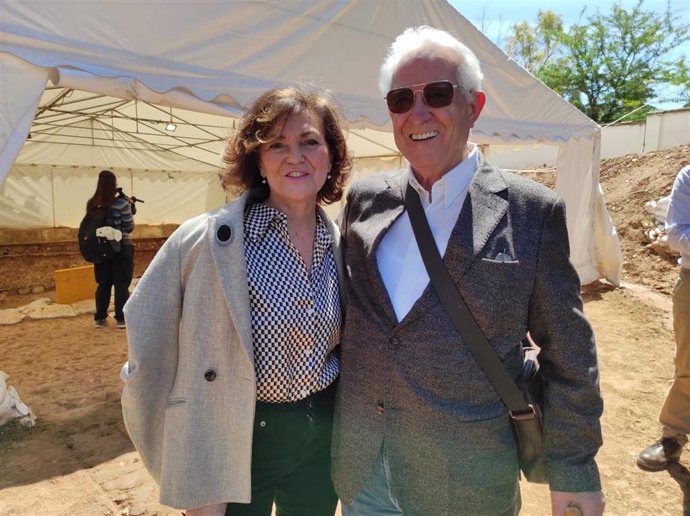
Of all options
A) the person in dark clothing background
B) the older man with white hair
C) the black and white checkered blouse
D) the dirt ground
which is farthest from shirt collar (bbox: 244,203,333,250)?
the person in dark clothing background

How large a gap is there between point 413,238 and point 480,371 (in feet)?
1.36

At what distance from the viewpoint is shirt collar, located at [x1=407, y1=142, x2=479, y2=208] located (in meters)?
1.43

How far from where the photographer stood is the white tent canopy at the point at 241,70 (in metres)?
2.85

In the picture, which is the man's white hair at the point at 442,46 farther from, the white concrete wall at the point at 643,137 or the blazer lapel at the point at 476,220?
the white concrete wall at the point at 643,137

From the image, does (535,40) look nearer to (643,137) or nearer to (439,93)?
(643,137)

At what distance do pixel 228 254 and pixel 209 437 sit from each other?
0.52m

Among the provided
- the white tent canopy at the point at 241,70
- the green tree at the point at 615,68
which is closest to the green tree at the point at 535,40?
the green tree at the point at 615,68

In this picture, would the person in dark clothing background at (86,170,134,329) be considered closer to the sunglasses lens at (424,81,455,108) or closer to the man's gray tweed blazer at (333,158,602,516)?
the sunglasses lens at (424,81,455,108)

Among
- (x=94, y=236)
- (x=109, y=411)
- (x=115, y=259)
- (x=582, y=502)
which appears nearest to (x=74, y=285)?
(x=115, y=259)

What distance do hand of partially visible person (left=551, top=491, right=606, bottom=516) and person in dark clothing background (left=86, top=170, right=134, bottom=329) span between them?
5678 millimetres

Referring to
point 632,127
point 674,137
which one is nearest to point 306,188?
point 674,137

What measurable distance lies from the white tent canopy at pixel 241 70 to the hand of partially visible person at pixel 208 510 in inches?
78.7

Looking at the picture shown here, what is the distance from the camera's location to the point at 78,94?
6805mm

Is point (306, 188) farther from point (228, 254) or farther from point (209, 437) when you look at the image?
point (209, 437)
